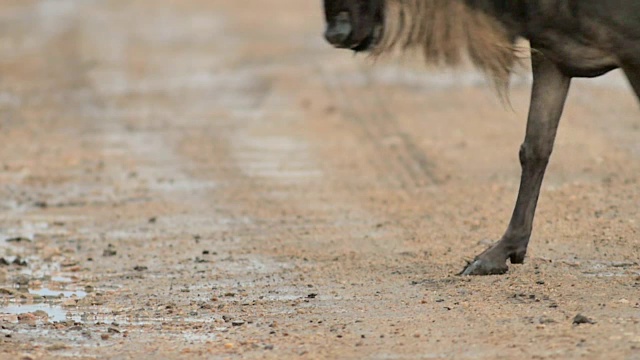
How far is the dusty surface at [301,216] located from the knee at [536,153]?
57cm

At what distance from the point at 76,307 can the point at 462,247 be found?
2.36 metres

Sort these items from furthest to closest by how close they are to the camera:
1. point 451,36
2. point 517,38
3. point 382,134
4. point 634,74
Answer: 1. point 382,134
2. point 451,36
3. point 517,38
4. point 634,74

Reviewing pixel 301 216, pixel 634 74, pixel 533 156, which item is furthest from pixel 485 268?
pixel 301 216

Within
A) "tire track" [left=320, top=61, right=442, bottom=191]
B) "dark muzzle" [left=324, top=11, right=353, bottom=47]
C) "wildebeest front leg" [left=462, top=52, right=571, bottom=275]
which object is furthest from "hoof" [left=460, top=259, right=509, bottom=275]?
"tire track" [left=320, top=61, right=442, bottom=191]

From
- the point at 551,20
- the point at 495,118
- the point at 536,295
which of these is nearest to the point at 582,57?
the point at 551,20

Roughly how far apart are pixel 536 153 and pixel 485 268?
669 millimetres

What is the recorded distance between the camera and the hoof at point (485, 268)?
23.1 ft

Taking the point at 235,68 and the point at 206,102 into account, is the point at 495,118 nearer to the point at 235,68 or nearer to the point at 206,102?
the point at 206,102

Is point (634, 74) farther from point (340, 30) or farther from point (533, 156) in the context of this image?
point (340, 30)

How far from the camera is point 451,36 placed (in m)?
6.86

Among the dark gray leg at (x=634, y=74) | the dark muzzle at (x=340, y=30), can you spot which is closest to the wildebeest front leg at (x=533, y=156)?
the dark gray leg at (x=634, y=74)

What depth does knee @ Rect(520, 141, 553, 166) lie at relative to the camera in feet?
23.5

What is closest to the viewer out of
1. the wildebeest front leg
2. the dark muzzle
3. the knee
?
the dark muzzle

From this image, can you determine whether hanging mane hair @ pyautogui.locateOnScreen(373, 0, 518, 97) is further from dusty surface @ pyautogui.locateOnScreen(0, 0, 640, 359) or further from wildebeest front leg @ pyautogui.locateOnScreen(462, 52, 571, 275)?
dusty surface @ pyautogui.locateOnScreen(0, 0, 640, 359)
